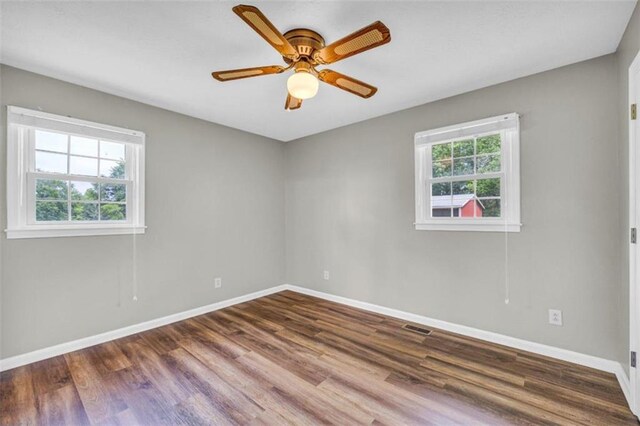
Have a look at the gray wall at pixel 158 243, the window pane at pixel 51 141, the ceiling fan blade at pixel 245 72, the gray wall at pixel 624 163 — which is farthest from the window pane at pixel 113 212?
the gray wall at pixel 624 163

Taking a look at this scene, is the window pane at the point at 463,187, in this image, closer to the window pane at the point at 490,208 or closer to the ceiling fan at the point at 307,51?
the window pane at the point at 490,208

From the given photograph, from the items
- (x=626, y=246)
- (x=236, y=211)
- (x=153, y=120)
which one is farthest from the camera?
(x=236, y=211)

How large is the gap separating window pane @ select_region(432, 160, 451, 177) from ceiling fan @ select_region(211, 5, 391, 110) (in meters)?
1.34

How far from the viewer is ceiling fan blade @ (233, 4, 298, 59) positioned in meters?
1.31

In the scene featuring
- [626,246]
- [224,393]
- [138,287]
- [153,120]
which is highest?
[153,120]

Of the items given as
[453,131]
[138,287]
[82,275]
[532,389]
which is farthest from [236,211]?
[532,389]

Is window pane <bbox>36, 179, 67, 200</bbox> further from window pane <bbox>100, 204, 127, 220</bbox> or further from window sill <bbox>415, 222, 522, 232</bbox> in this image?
window sill <bbox>415, 222, 522, 232</bbox>

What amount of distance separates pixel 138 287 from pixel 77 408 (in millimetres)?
1322

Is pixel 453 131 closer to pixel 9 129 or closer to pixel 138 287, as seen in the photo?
pixel 138 287

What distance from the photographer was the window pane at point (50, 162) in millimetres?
2451

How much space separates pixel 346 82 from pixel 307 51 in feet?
1.19

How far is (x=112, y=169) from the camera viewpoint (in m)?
2.89

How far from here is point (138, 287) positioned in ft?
9.84

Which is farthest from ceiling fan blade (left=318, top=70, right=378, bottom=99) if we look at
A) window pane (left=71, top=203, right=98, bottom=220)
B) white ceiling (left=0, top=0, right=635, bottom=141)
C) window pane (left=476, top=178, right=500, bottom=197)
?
window pane (left=71, top=203, right=98, bottom=220)
